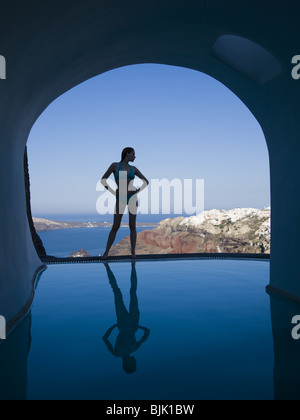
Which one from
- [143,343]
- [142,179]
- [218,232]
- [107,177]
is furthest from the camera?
[218,232]

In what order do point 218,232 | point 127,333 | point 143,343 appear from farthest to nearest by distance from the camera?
point 218,232 → point 127,333 → point 143,343

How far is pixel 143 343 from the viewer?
299cm

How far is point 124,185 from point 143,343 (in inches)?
187

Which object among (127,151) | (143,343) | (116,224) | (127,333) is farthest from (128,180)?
(143,343)

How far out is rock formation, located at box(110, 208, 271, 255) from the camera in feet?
126

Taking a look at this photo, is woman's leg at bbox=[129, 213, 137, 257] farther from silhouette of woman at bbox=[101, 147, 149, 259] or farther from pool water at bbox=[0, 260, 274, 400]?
pool water at bbox=[0, 260, 274, 400]

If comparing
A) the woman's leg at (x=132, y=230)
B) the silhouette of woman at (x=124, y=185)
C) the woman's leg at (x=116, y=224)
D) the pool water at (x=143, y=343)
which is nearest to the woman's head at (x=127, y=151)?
the silhouette of woman at (x=124, y=185)

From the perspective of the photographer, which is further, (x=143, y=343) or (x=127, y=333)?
(x=127, y=333)

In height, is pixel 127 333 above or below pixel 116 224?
below

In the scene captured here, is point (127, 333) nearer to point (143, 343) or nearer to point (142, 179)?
point (143, 343)

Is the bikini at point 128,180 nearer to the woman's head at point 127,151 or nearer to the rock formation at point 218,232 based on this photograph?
the woman's head at point 127,151

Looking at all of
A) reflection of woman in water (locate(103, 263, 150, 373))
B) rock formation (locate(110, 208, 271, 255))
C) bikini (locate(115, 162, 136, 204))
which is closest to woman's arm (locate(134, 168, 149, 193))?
bikini (locate(115, 162, 136, 204))
